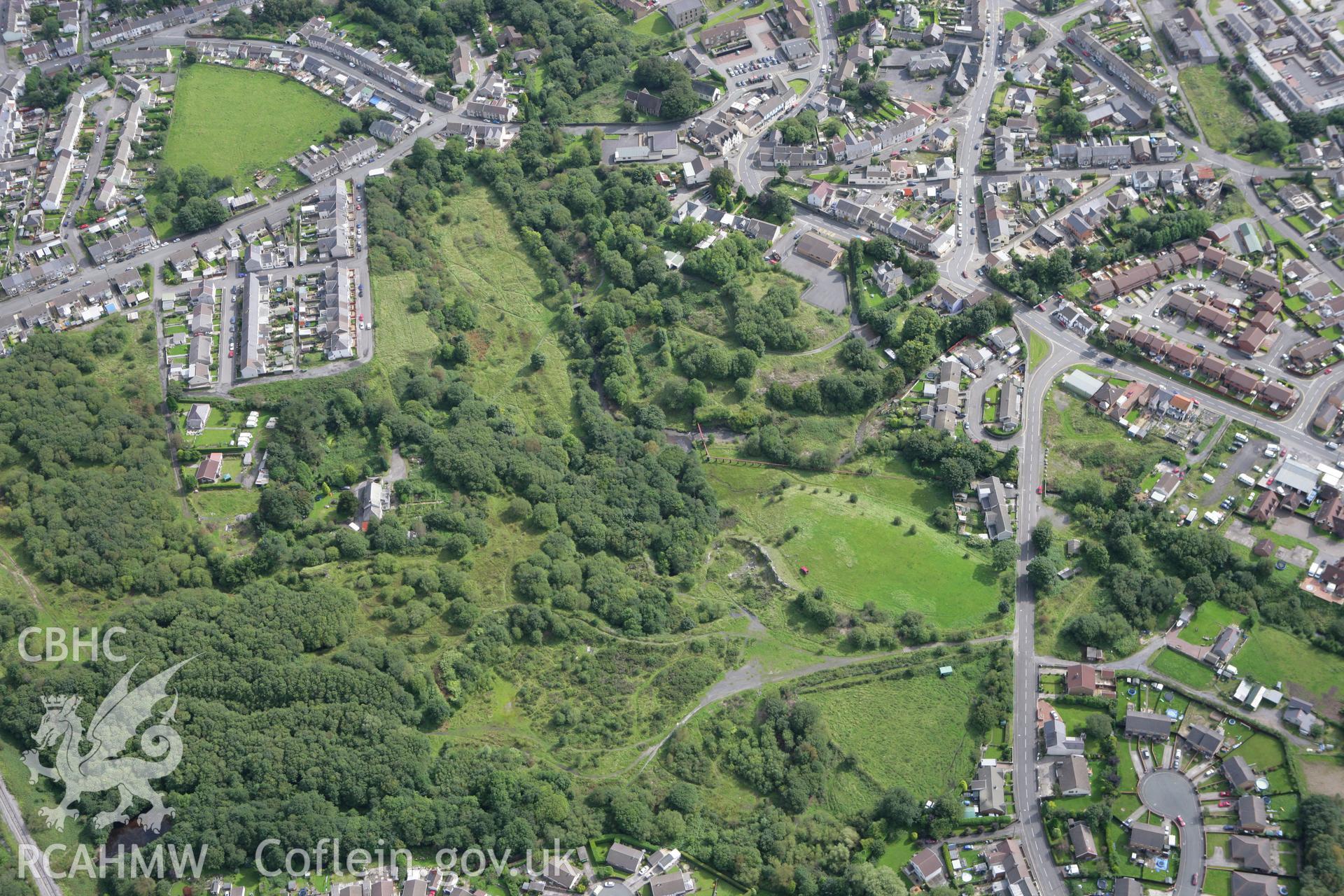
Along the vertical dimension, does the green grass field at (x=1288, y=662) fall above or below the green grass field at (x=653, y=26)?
below

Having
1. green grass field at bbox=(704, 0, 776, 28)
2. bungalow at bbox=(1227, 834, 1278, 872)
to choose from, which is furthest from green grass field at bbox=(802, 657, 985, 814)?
green grass field at bbox=(704, 0, 776, 28)

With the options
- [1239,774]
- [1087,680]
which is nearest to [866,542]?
[1087,680]

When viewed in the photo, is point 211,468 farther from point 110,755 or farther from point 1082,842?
point 1082,842

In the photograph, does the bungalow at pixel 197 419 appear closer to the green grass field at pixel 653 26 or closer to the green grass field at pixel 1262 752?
the green grass field at pixel 653 26

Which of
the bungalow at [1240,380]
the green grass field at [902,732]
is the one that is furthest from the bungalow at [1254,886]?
the bungalow at [1240,380]

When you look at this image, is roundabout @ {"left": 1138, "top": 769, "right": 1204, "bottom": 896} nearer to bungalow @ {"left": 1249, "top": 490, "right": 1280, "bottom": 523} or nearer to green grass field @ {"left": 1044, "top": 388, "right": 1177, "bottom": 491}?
bungalow @ {"left": 1249, "top": 490, "right": 1280, "bottom": 523}

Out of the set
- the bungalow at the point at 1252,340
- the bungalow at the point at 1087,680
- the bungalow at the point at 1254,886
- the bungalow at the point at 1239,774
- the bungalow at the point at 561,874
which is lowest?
the bungalow at the point at 561,874

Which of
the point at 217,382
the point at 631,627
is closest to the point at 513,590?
the point at 631,627

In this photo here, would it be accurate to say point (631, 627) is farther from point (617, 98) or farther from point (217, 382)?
point (617, 98)
